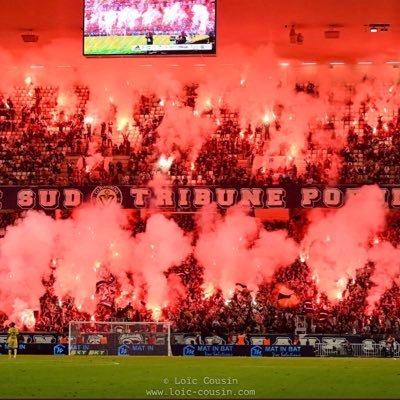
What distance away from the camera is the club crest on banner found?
3509 cm

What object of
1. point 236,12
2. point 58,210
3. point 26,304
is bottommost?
point 26,304

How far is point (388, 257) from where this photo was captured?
36.4m

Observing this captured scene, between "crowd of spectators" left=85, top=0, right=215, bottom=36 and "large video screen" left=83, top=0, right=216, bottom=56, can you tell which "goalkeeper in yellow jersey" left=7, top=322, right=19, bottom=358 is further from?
"crowd of spectators" left=85, top=0, right=215, bottom=36

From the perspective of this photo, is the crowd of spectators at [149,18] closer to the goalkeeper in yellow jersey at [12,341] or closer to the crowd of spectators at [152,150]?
the goalkeeper in yellow jersey at [12,341]

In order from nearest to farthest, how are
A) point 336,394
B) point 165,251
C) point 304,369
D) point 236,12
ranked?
point 336,394 < point 304,369 < point 236,12 < point 165,251

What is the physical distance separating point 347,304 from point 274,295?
8.26 feet

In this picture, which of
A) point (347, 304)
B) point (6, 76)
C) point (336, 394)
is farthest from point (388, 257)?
point (336, 394)

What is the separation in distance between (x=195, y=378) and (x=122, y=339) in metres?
10.6

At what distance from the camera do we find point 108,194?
35.1 metres

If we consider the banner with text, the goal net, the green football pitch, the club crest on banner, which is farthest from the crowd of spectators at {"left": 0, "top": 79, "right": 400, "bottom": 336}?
the green football pitch

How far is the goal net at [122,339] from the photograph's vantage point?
3088cm

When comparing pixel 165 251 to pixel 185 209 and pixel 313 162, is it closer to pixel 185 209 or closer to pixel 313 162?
pixel 185 209

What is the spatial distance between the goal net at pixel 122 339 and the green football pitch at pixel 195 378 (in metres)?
2.80

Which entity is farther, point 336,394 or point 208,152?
point 208,152
